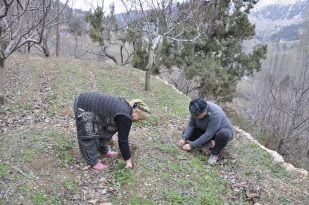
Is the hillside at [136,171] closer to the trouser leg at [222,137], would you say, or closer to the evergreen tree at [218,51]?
the trouser leg at [222,137]

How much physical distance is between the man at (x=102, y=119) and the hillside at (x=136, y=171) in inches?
9.0

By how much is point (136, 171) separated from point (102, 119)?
2.61 feet

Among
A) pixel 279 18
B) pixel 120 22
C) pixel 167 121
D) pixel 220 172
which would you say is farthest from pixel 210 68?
pixel 279 18

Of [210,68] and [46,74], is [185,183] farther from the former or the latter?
[210,68]

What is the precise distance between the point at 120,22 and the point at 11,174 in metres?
14.6

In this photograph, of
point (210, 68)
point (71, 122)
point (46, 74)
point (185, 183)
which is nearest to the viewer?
point (185, 183)

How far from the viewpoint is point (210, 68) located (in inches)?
573

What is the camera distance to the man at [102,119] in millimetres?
4375

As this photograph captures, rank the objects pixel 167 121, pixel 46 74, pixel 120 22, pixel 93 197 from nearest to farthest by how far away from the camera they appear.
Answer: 1. pixel 93 197
2. pixel 167 121
3. pixel 46 74
4. pixel 120 22

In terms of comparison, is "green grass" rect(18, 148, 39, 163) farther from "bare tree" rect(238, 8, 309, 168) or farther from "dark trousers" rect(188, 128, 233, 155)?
"bare tree" rect(238, 8, 309, 168)

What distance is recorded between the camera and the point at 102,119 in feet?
15.0

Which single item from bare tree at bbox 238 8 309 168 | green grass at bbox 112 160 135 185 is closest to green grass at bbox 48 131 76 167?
green grass at bbox 112 160 135 185

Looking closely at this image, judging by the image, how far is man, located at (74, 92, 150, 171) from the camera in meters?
4.38

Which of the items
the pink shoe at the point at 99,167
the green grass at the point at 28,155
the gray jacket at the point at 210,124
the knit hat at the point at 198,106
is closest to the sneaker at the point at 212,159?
the gray jacket at the point at 210,124
